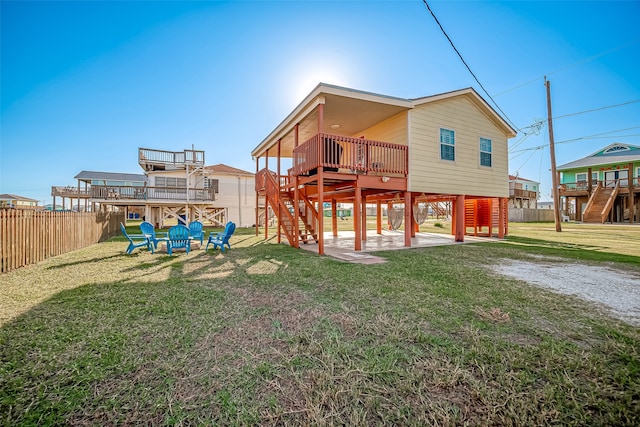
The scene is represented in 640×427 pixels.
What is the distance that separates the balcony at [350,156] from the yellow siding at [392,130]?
74 cm

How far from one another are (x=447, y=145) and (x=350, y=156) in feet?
16.1

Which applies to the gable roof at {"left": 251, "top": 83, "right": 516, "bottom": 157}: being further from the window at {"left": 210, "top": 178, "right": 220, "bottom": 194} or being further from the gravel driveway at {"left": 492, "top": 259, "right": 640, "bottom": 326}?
the window at {"left": 210, "top": 178, "right": 220, "bottom": 194}

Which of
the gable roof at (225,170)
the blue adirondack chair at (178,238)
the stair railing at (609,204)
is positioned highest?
the gable roof at (225,170)

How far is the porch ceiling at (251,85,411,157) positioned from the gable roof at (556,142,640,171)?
1198 inches

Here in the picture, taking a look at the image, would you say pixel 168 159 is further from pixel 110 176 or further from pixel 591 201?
pixel 591 201

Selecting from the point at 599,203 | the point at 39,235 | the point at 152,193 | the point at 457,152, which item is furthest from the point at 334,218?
the point at 599,203

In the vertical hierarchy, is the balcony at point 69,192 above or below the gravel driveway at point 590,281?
above

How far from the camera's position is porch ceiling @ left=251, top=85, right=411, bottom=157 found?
27.1 ft

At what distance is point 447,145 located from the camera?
35.6ft

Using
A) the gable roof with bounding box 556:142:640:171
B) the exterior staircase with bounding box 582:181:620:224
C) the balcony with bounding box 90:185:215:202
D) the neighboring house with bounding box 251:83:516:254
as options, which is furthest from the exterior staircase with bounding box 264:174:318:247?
the gable roof with bounding box 556:142:640:171

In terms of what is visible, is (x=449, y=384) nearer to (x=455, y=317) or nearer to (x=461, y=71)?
(x=455, y=317)

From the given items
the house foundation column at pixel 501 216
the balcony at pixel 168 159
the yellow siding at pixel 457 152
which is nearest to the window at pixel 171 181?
the balcony at pixel 168 159

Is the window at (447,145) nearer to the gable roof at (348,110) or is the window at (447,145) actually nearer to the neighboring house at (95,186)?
the gable roof at (348,110)

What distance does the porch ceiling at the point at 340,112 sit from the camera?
8258 mm
